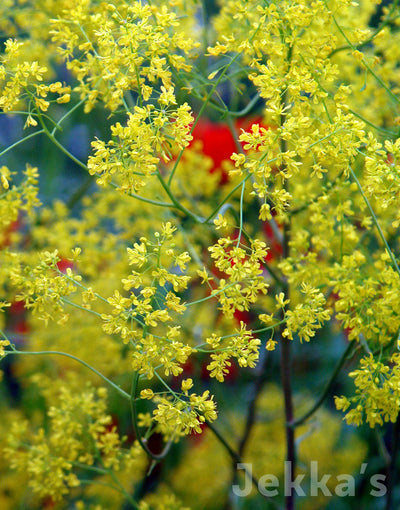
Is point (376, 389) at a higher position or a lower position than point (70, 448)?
higher

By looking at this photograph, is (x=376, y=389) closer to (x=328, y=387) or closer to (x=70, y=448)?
(x=328, y=387)

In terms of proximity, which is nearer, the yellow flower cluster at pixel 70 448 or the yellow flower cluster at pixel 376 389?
the yellow flower cluster at pixel 376 389

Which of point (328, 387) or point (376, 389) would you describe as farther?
point (328, 387)

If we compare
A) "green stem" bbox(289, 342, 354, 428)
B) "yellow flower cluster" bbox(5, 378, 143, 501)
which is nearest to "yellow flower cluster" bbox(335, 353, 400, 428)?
"green stem" bbox(289, 342, 354, 428)

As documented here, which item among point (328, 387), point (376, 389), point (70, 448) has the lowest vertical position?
point (70, 448)

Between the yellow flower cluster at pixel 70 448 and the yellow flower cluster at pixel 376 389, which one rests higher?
the yellow flower cluster at pixel 376 389

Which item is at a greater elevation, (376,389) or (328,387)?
(376,389)

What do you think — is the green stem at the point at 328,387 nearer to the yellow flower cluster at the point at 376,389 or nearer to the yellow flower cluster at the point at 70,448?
the yellow flower cluster at the point at 376,389

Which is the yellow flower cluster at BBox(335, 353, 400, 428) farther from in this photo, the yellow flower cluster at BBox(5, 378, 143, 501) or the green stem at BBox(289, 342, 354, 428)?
Result: the yellow flower cluster at BBox(5, 378, 143, 501)

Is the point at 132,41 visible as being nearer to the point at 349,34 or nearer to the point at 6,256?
the point at 6,256

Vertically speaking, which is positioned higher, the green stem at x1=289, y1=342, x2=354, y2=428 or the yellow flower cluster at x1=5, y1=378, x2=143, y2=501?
the green stem at x1=289, y1=342, x2=354, y2=428

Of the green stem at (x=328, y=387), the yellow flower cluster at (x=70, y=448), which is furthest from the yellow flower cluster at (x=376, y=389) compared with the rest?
the yellow flower cluster at (x=70, y=448)

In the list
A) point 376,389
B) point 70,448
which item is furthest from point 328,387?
point 70,448

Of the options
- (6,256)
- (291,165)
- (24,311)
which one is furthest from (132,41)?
(24,311)
